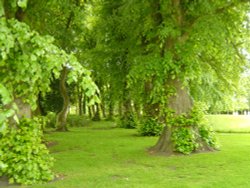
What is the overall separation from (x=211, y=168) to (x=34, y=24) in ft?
25.3

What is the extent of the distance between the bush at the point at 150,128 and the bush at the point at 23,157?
33.8 ft

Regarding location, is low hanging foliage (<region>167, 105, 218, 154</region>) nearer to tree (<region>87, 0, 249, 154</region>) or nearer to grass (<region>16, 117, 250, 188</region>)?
tree (<region>87, 0, 249, 154</region>)

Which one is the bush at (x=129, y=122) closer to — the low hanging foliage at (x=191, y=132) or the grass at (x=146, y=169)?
the grass at (x=146, y=169)

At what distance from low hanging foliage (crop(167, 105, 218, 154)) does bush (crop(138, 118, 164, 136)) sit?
19.4 feet

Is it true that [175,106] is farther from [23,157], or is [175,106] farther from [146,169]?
[23,157]

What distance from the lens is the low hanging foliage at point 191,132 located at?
11.7 m

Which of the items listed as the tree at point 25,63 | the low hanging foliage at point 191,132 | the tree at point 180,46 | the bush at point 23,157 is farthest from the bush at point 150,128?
the tree at point 25,63

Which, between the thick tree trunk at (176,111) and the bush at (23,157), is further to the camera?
the thick tree trunk at (176,111)

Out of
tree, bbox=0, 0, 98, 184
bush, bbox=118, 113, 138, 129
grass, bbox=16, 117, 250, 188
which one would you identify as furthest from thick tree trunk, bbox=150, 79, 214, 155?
bush, bbox=118, 113, 138, 129

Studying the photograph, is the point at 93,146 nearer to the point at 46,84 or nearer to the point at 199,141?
the point at 199,141

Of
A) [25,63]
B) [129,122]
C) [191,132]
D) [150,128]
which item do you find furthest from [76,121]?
[25,63]

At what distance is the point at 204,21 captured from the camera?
447 inches

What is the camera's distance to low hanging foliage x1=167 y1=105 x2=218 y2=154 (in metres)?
11.7

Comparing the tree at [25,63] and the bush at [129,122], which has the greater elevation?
the tree at [25,63]
